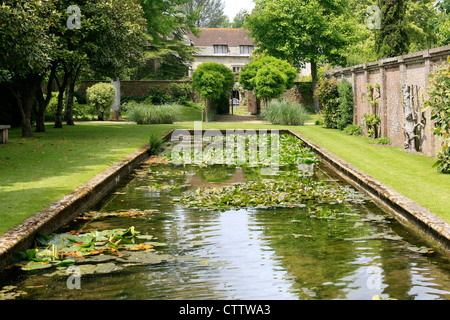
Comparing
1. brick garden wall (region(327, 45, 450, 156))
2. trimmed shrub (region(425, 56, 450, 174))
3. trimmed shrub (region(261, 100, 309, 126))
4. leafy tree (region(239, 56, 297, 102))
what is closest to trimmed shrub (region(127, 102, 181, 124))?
trimmed shrub (region(261, 100, 309, 126))

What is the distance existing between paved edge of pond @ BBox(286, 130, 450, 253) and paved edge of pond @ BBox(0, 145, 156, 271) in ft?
14.8

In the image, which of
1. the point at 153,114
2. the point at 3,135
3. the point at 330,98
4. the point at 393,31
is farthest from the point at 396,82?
the point at 393,31

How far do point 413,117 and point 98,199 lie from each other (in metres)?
8.37

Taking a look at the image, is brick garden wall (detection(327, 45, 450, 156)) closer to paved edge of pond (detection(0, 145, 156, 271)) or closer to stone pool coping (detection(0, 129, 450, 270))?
stone pool coping (detection(0, 129, 450, 270))

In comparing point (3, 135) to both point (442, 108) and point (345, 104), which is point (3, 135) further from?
point (442, 108)

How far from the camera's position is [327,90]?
24578mm

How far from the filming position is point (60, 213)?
7.61 metres

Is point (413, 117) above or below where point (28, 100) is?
below

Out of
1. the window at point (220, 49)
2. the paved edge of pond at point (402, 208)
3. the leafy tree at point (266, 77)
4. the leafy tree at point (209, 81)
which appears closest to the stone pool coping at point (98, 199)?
the paved edge of pond at point (402, 208)

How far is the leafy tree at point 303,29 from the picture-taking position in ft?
145

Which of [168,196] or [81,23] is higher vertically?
[81,23]

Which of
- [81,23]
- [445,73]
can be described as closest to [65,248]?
[445,73]

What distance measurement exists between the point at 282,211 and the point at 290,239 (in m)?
1.75
